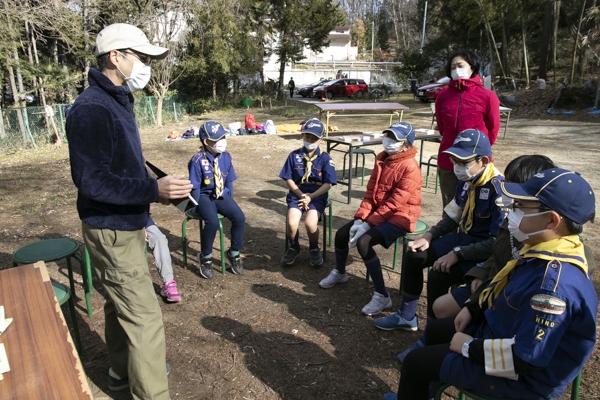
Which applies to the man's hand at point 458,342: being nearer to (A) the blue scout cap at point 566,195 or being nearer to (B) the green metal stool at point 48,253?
(A) the blue scout cap at point 566,195

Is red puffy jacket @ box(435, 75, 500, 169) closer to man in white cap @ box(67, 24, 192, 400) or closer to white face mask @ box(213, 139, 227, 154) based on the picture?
white face mask @ box(213, 139, 227, 154)

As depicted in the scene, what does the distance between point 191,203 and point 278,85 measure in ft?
90.4

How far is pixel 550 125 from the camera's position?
14273mm

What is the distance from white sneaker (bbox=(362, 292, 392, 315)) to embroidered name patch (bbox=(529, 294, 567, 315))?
1.92m

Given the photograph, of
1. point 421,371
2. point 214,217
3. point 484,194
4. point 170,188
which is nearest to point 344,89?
point 214,217

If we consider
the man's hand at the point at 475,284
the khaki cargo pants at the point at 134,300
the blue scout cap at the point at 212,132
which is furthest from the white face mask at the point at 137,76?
the man's hand at the point at 475,284

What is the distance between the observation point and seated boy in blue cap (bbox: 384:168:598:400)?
158cm

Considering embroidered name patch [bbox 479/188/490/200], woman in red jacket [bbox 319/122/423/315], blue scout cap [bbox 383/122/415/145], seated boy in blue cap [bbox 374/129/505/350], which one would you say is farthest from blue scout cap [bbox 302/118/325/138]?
embroidered name patch [bbox 479/188/490/200]

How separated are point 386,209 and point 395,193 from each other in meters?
0.15

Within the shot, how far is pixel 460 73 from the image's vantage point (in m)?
3.79

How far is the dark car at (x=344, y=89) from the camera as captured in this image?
28.3m

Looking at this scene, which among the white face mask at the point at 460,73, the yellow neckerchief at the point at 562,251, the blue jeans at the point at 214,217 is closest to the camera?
the yellow neckerchief at the point at 562,251

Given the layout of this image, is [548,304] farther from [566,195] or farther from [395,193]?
[395,193]

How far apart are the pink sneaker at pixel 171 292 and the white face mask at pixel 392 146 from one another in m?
2.13
